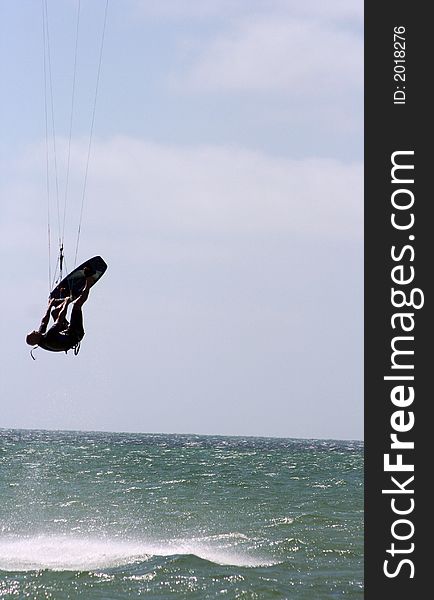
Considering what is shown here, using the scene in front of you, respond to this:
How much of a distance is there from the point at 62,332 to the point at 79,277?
1.23 meters

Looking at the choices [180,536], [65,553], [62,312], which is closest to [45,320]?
[62,312]

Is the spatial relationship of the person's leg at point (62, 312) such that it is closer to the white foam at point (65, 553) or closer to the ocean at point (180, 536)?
the ocean at point (180, 536)

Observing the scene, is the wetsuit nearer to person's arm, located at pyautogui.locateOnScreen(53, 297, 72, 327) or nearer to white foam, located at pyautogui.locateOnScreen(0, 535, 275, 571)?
person's arm, located at pyautogui.locateOnScreen(53, 297, 72, 327)

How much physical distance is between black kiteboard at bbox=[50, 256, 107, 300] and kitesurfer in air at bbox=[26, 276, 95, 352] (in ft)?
1.27

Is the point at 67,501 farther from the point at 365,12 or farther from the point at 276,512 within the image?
the point at 365,12

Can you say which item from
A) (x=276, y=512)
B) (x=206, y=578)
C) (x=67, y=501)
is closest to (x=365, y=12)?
(x=206, y=578)

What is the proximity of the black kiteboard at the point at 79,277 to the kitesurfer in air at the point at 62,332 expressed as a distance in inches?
15.2

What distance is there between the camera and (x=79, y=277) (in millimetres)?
16531

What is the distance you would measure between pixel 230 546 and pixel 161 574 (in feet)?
11.4

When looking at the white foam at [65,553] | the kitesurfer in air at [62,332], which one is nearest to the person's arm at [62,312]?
the kitesurfer in air at [62,332]

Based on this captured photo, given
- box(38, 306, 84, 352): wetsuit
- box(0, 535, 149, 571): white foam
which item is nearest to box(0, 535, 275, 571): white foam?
box(0, 535, 149, 571): white foam

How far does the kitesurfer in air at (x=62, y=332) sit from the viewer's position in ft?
50.9

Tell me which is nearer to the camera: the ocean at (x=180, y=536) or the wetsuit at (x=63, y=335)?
the wetsuit at (x=63, y=335)

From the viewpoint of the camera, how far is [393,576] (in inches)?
533
